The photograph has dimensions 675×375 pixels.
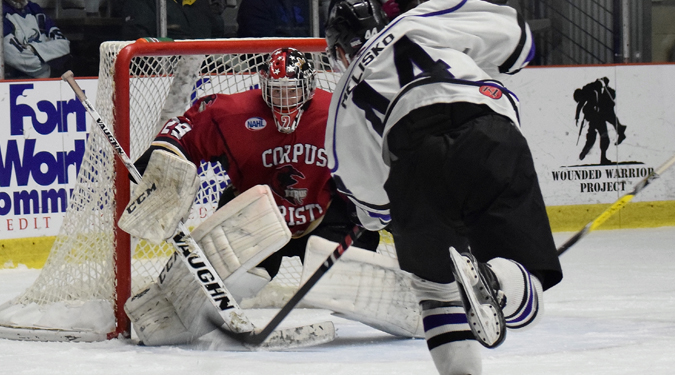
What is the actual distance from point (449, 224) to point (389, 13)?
0.49m

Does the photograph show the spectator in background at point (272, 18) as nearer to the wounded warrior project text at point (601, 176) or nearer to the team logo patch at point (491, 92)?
the wounded warrior project text at point (601, 176)

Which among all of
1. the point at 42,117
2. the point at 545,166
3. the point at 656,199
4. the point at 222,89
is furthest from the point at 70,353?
the point at 656,199

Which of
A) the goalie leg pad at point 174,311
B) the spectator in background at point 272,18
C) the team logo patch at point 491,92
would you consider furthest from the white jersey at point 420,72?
the spectator in background at point 272,18

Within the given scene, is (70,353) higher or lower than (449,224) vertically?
lower

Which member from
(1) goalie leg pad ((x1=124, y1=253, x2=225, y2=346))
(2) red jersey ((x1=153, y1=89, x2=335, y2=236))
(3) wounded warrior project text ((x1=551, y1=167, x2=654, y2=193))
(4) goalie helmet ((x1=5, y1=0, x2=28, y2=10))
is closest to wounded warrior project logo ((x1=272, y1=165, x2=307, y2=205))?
(2) red jersey ((x1=153, y1=89, x2=335, y2=236))

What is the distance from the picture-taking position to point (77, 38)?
186 inches

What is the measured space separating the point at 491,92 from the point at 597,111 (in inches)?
140

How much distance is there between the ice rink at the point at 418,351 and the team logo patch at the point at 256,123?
2.10ft

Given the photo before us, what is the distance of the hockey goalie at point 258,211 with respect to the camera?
106 inches

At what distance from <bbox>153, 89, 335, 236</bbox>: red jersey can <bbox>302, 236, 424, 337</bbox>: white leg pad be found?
0.32 metres

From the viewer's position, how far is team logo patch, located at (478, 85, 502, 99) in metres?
1.71

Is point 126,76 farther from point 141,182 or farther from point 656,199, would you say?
point 656,199

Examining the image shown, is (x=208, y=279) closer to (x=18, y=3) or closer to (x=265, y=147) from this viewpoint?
(x=265, y=147)

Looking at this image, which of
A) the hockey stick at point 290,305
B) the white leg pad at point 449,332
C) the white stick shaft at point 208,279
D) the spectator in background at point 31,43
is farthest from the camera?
the spectator in background at point 31,43
